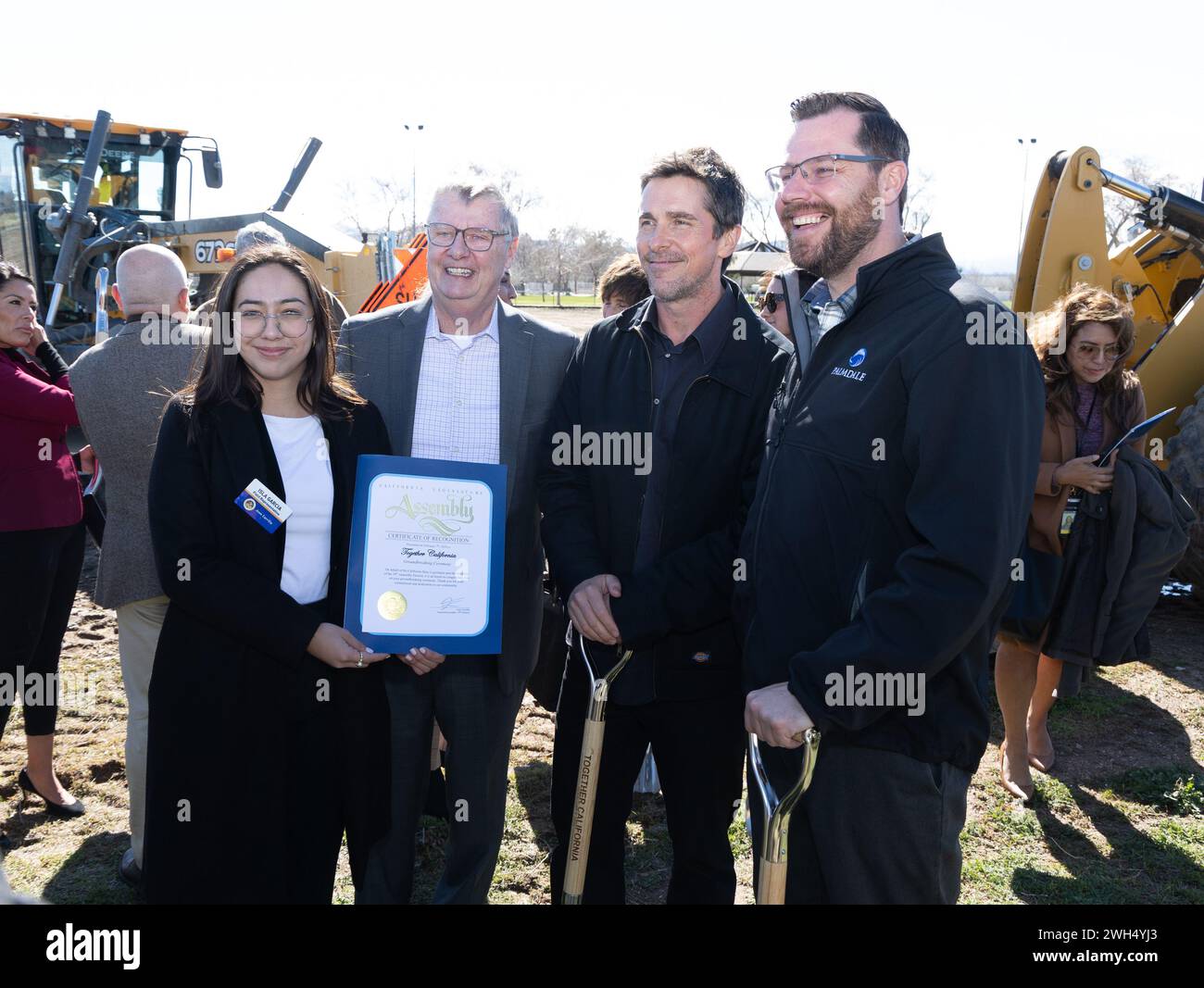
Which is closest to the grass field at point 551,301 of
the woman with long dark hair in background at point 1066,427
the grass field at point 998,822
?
the grass field at point 998,822

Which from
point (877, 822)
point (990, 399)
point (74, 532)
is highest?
point (990, 399)

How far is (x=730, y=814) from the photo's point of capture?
2.99 metres

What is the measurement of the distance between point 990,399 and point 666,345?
3.89ft

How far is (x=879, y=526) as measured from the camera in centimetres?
222

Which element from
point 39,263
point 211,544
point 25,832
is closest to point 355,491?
point 211,544

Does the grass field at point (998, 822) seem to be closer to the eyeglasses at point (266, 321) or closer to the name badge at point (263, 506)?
the name badge at point (263, 506)

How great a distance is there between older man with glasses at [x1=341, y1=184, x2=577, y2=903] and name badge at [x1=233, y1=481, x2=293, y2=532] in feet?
1.80

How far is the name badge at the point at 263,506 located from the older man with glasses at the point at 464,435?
55cm

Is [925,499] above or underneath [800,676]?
above

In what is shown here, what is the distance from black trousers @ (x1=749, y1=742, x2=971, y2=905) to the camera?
217 centimetres

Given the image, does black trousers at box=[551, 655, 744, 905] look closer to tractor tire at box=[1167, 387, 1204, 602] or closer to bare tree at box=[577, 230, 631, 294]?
tractor tire at box=[1167, 387, 1204, 602]

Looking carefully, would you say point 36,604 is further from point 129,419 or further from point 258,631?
point 258,631

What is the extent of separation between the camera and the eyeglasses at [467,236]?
3.04 m

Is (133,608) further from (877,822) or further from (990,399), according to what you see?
(990,399)
